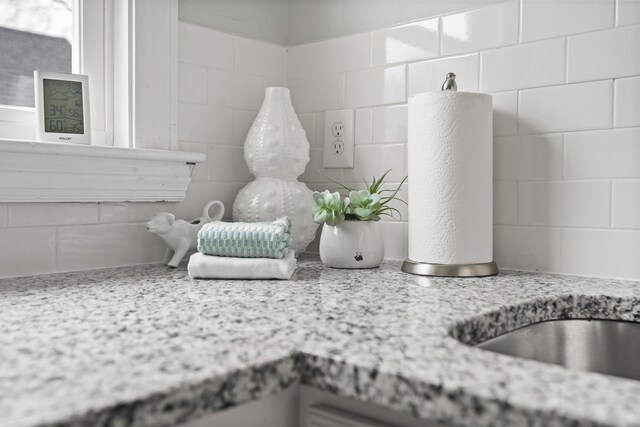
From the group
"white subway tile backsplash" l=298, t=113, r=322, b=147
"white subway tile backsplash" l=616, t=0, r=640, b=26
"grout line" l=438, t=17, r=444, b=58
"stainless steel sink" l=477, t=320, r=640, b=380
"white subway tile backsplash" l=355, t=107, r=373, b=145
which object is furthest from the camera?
"white subway tile backsplash" l=298, t=113, r=322, b=147

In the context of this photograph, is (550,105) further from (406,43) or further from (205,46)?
(205,46)

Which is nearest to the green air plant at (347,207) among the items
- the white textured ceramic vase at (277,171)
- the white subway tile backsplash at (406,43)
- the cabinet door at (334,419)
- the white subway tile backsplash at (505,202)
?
the white textured ceramic vase at (277,171)

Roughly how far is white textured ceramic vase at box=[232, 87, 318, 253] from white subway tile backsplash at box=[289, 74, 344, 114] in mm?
145

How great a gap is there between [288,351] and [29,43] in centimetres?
89

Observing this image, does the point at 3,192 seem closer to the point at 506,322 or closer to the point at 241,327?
the point at 241,327

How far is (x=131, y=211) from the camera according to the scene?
1.23 meters

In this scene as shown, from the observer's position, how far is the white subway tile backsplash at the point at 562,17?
1.04 metres

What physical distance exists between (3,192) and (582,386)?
3.05 feet

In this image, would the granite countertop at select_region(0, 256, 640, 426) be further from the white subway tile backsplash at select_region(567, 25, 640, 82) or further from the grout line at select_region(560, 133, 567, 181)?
the white subway tile backsplash at select_region(567, 25, 640, 82)

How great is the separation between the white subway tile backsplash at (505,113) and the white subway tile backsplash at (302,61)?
49 centimetres

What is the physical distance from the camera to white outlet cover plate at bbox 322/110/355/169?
4.57 feet

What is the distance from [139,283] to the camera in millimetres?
1011

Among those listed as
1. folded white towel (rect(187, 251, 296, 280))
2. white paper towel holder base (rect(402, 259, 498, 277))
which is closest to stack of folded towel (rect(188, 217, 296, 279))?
folded white towel (rect(187, 251, 296, 280))

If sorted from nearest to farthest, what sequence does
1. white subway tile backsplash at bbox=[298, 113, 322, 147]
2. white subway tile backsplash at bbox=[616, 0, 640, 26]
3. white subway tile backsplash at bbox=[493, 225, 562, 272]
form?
white subway tile backsplash at bbox=[616, 0, 640, 26] < white subway tile backsplash at bbox=[493, 225, 562, 272] < white subway tile backsplash at bbox=[298, 113, 322, 147]
